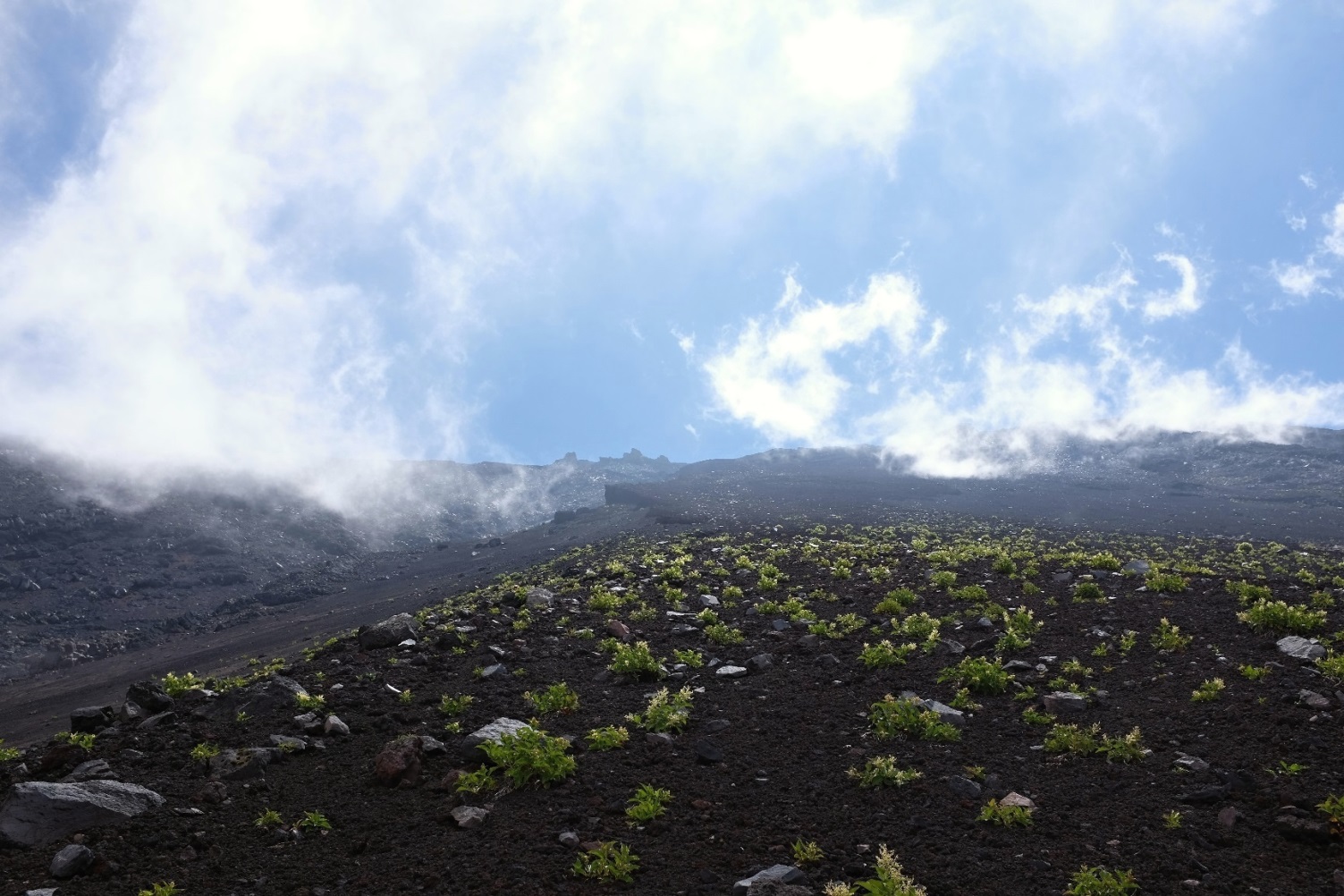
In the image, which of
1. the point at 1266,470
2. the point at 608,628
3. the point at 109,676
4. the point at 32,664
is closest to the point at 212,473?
the point at 32,664

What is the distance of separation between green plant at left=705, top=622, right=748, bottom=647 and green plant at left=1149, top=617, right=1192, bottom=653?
811 centimetres

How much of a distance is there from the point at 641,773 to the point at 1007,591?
40.8 feet

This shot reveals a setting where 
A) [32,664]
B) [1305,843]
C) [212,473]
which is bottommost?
A: [32,664]

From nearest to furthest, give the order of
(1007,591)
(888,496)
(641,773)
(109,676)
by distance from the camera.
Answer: (641,773) < (1007,591) < (109,676) < (888,496)

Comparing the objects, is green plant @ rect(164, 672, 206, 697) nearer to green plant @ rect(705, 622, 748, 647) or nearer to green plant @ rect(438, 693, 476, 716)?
green plant @ rect(438, 693, 476, 716)

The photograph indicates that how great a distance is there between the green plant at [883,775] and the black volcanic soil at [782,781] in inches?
4.5

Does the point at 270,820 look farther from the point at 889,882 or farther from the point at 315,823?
the point at 889,882

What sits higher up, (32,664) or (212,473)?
(212,473)

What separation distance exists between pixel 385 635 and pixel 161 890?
28.9ft

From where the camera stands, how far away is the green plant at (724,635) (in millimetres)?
14852

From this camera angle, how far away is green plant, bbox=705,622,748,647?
14852 mm

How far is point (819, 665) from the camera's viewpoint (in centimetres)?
1316

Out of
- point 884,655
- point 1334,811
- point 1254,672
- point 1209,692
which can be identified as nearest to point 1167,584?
point 1254,672

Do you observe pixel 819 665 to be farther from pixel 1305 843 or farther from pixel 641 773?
pixel 1305 843
